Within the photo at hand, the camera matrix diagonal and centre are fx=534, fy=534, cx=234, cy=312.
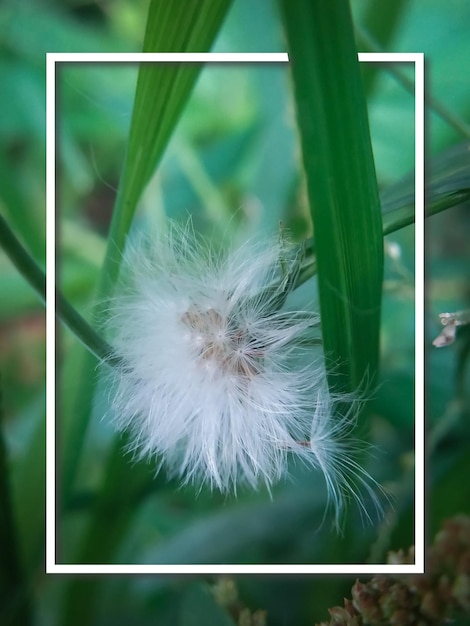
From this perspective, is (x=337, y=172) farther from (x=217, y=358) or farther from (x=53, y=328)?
(x=53, y=328)

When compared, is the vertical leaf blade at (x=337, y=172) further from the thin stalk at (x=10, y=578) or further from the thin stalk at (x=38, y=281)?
the thin stalk at (x=10, y=578)

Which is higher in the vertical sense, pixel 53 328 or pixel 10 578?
pixel 53 328

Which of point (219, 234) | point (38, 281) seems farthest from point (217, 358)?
point (38, 281)

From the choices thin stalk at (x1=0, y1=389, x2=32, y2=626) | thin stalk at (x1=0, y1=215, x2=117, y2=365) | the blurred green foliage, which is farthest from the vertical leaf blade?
thin stalk at (x1=0, y1=389, x2=32, y2=626)

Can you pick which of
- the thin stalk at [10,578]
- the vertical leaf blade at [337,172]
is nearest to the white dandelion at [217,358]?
the vertical leaf blade at [337,172]

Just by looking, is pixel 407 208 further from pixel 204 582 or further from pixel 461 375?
pixel 204 582

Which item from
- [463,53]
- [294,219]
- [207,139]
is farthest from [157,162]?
[463,53]
